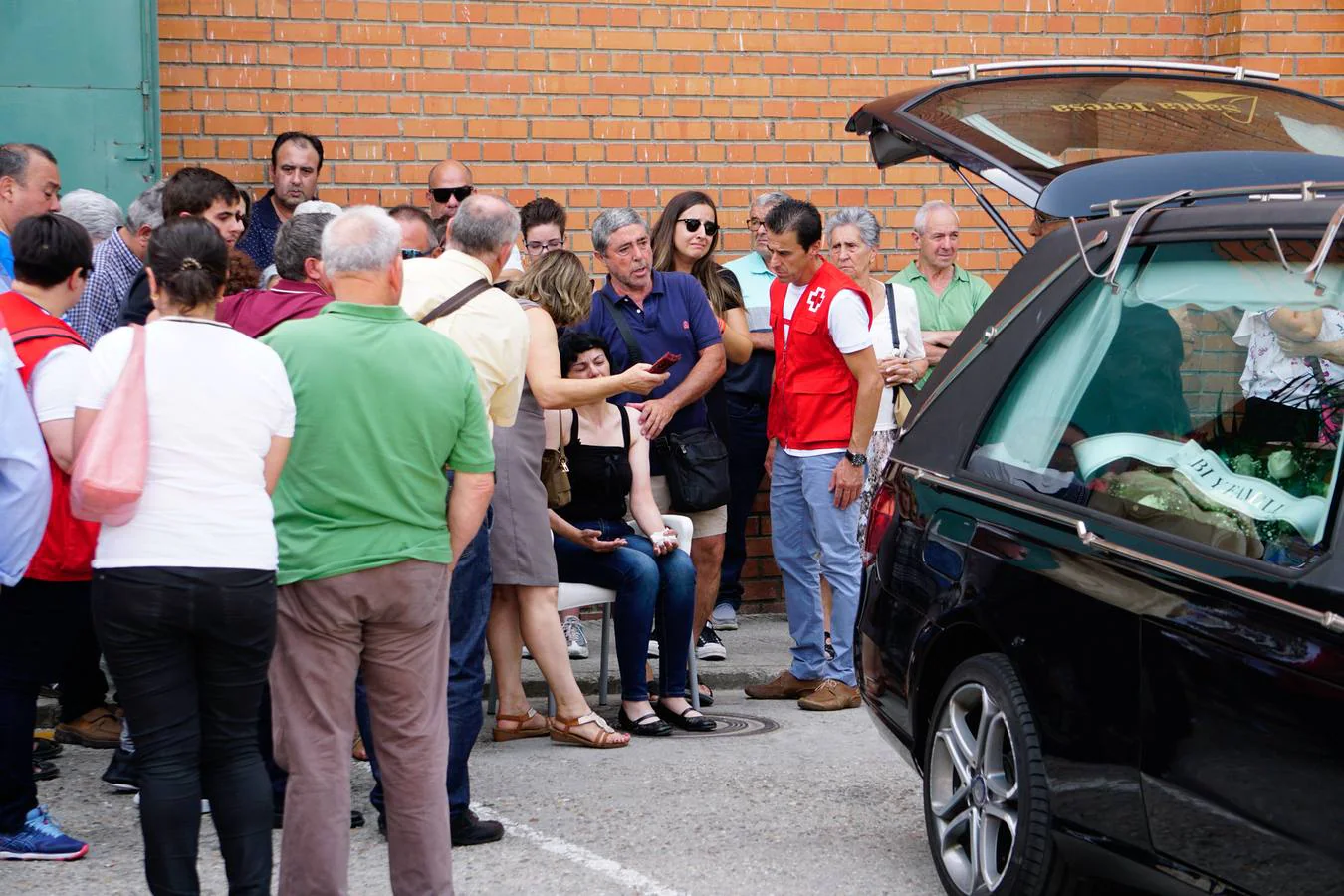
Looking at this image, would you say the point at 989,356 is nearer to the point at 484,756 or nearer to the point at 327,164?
the point at 484,756

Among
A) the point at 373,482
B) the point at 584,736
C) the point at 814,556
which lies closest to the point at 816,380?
the point at 814,556

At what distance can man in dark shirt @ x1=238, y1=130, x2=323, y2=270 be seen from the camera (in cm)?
802

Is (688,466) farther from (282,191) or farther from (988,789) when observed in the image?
(988,789)

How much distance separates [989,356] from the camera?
462cm

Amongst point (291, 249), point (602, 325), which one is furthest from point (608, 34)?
point (291, 249)

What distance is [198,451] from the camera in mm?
3986

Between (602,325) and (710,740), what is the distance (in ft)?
6.09

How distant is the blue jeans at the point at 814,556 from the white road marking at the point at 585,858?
212cm

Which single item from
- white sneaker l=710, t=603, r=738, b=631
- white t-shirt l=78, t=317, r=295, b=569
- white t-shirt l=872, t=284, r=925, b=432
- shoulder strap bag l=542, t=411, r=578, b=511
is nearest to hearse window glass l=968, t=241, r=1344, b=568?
white t-shirt l=78, t=317, r=295, b=569

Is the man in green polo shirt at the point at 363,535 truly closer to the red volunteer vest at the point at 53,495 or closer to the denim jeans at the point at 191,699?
the denim jeans at the point at 191,699

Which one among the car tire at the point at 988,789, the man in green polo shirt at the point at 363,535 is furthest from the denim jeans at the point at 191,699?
the car tire at the point at 988,789

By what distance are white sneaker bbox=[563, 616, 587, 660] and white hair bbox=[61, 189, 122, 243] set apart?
2684 millimetres

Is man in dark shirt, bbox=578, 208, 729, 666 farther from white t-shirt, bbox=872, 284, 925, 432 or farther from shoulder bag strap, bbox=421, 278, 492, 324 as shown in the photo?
shoulder bag strap, bbox=421, 278, 492, 324

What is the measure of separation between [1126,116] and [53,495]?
3579 millimetres
